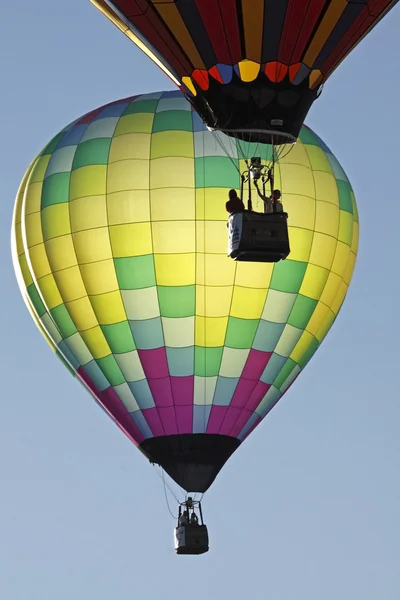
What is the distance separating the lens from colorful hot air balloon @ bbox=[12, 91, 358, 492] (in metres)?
26.5

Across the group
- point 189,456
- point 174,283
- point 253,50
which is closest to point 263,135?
point 253,50

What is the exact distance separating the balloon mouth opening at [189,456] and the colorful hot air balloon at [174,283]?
0.02 meters

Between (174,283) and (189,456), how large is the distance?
6.32 feet

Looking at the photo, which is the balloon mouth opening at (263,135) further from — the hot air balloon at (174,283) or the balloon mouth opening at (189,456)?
the balloon mouth opening at (189,456)

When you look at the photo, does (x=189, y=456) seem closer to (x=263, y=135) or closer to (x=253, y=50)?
(x=263, y=135)

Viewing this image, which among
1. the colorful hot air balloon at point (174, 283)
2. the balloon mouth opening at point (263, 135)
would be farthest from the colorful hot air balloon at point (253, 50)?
the colorful hot air balloon at point (174, 283)

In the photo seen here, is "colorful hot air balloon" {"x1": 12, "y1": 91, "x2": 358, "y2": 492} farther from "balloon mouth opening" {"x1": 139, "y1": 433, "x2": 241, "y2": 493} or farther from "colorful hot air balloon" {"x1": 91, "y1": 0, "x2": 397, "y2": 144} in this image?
"colorful hot air balloon" {"x1": 91, "y1": 0, "x2": 397, "y2": 144}

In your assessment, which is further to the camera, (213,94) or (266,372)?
(266,372)

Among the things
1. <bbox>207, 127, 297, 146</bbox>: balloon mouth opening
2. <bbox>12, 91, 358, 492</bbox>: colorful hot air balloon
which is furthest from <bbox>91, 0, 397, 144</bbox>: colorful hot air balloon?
<bbox>12, 91, 358, 492</bbox>: colorful hot air balloon

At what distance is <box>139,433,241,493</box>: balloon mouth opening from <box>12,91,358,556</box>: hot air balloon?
16mm

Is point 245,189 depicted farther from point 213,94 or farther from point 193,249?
point 213,94

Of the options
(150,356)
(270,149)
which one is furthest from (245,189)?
(150,356)

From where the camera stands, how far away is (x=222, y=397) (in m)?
26.8

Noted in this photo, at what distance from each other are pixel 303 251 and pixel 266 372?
141cm
